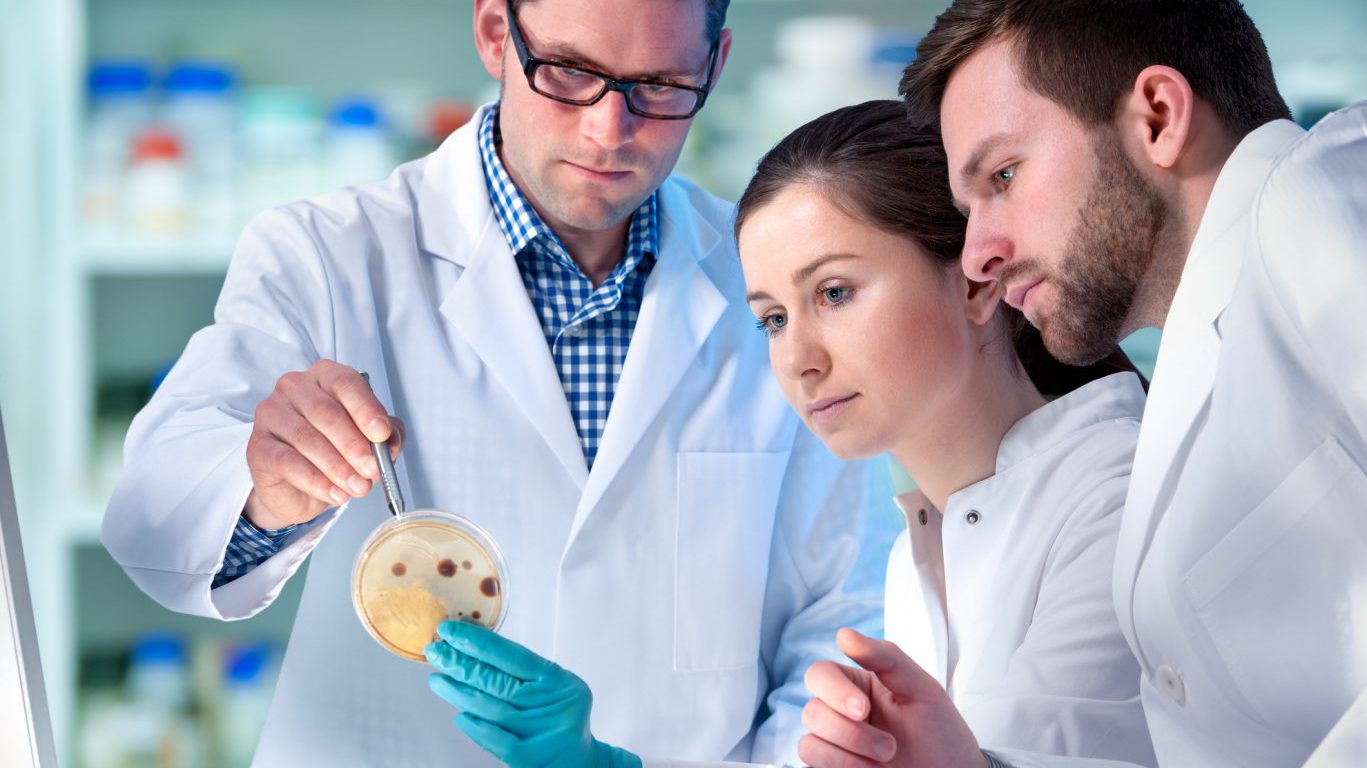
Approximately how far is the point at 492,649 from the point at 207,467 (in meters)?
0.38

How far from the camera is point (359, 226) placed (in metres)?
1.51

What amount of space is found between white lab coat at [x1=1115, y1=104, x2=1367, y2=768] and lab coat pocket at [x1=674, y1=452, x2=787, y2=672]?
577 mm

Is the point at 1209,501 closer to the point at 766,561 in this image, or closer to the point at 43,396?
the point at 766,561

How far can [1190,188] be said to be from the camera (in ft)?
3.54

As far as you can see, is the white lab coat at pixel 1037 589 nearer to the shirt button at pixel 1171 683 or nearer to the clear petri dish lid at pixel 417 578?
the shirt button at pixel 1171 683

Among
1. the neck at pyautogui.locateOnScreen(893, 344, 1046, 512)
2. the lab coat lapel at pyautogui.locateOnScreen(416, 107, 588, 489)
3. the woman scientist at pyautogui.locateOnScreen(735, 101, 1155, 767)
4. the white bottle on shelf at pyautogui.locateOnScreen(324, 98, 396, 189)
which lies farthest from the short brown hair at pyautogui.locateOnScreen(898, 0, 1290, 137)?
the white bottle on shelf at pyautogui.locateOnScreen(324, 98, 396, 189)

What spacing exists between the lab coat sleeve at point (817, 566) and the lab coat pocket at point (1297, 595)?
633 millimetres

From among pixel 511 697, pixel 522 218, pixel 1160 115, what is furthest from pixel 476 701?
pixel 1160 115

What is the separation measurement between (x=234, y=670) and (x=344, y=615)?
0.93 metres

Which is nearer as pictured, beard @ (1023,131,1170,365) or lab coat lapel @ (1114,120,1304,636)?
lab coat lapel @ (1114,120,1304,636)

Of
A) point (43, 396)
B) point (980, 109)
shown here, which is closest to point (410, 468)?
point (980, 109)

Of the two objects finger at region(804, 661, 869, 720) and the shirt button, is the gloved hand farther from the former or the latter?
the shirt button

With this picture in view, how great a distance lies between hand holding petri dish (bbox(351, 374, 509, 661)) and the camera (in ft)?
3.40

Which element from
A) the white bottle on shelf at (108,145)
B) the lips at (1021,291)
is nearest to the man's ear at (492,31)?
the lips at (1021,291)
